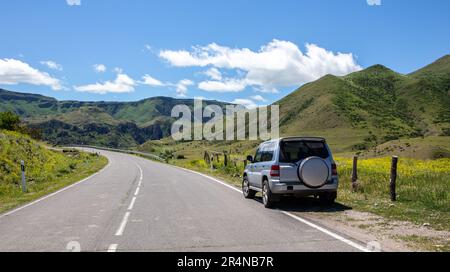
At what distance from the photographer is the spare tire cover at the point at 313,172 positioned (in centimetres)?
1152

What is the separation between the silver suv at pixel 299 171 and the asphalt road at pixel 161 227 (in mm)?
794

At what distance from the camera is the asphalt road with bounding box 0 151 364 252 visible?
7383 millimetres

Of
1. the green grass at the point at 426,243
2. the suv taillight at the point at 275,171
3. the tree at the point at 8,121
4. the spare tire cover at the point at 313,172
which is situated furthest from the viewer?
the tree at the point at 8,121

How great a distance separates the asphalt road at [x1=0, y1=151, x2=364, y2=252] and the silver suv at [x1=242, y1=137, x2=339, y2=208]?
2.60ft

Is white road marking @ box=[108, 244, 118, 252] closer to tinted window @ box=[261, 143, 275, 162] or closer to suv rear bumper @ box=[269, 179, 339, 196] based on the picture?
suv rear bumper @ box=[269, 179, 339, 196]

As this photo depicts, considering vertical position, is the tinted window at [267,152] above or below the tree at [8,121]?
below

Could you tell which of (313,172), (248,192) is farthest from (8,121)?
(313,172)

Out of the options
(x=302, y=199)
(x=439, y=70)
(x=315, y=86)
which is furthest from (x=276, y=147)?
(x=439, y=70)

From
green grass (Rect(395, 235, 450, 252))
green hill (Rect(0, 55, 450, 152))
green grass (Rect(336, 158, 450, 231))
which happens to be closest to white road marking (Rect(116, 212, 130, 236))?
green grass (Rect(395, 235, 450, 252))

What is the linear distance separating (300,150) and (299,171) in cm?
84

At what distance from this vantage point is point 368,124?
364 ft

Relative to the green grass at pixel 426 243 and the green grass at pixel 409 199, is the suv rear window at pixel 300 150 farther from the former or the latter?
the green grass at pixel 426 243

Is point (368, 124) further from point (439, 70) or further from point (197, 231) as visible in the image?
point (197, 231)

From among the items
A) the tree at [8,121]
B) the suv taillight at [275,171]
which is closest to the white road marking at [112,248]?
the suv taillight at [275,171]
